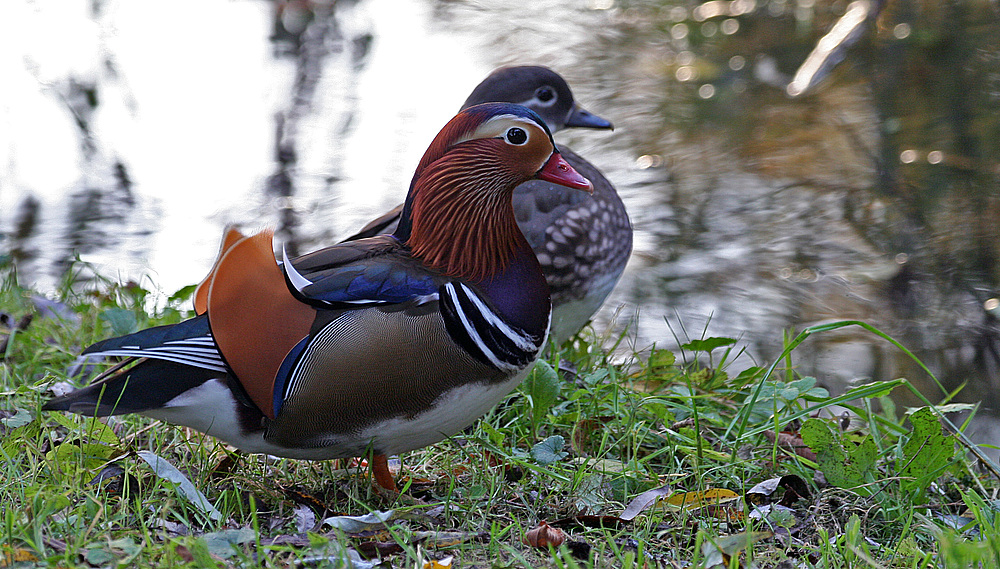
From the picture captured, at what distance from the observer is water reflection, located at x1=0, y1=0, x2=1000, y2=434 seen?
4.68 metres

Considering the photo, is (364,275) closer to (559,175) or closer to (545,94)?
(559,175)

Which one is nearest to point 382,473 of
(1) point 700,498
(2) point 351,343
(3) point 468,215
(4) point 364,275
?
(2) point 351,343

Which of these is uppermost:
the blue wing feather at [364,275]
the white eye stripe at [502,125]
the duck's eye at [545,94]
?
the white eye stripe at [502,125]

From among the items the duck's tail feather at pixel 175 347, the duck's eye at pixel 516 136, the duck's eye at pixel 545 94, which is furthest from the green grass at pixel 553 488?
the duck's eye at pixel 545 94

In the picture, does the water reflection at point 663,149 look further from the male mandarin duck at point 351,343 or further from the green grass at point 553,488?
the male mandarin duck at point 351,343

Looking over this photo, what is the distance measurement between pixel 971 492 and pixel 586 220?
1.48m

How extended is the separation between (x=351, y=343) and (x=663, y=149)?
15.4ft

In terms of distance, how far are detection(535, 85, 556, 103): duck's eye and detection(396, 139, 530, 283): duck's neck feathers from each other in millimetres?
1406

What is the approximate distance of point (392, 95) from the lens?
7.21m

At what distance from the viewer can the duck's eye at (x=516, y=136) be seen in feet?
7.81

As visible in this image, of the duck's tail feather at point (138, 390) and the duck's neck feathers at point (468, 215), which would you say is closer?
the duck's tail feather at point (138, 390)

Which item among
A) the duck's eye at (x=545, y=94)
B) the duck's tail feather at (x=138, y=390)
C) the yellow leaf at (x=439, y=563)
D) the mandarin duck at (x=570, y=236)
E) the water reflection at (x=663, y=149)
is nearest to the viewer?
the yellow leaf at (x=439, y=563)

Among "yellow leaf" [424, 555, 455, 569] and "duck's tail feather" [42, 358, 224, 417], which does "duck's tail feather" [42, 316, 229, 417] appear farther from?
"yellow leaf" [424, 555, 455, 569]

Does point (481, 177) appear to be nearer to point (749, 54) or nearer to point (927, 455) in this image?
point (927, 455)
